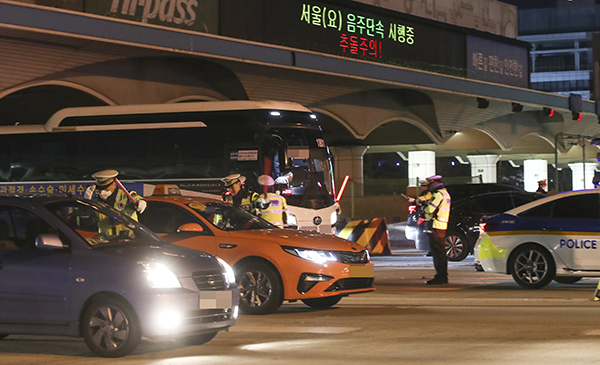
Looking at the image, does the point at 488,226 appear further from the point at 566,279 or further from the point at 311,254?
the point at 311,254

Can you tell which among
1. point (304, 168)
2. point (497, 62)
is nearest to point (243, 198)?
point (304, 168)

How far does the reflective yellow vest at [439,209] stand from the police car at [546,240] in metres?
0.91

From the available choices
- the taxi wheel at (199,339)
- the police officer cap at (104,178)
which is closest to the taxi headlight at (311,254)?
the taxi wheel at (199,339)

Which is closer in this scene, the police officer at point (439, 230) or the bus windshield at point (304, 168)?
the police officer at point (439, 230)

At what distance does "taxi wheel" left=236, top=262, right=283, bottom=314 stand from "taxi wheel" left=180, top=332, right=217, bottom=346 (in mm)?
1926

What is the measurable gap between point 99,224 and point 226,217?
113 inches

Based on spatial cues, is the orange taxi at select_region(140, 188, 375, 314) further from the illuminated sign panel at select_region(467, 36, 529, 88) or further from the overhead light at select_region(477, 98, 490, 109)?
the overhead light at select_region(477, 98, 490, 109)

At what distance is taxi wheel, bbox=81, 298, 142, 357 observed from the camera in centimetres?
782

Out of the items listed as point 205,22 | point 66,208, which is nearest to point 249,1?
point 205,22

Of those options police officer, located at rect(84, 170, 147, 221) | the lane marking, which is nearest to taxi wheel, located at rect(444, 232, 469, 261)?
police officer, located at rect(84, 170, 147, 221)

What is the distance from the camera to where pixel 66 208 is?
8.81 metres

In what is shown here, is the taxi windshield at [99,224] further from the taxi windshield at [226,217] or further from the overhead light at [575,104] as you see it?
the overhead light at [575,104]

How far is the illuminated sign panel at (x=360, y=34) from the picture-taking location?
96.6 feet

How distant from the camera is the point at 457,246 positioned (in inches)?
815
